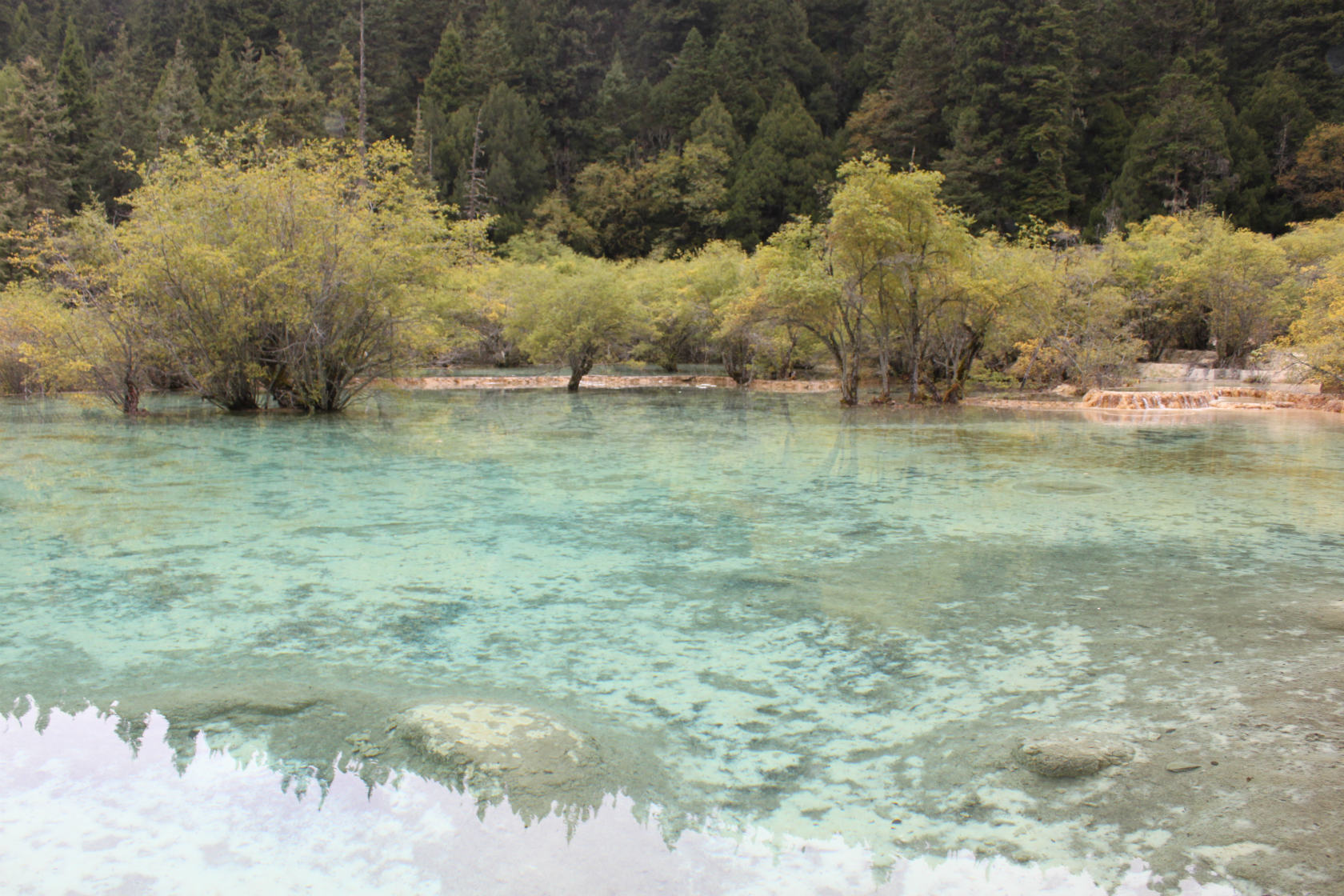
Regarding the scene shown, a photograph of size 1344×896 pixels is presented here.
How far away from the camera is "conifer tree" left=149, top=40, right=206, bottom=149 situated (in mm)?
57031

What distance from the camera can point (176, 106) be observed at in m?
61.6

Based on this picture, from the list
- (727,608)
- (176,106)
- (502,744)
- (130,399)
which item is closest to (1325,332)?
(727,608)

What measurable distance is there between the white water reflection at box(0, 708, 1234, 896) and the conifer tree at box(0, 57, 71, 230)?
54.3 m

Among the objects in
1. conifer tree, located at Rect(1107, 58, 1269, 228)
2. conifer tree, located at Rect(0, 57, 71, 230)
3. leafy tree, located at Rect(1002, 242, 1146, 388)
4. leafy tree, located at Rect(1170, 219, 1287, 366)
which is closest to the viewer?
leafy tree, located at Rect(1002, 242, 1146, 388)

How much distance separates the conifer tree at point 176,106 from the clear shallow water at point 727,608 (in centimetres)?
5003

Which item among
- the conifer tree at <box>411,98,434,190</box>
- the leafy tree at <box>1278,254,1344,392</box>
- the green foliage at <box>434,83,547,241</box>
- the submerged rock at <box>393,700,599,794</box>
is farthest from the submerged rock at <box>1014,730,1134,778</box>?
the conifer tree at <box>411,98,434,190</box>

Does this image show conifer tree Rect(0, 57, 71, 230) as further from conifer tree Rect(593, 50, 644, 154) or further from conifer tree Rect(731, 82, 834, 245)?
conifer tree Rect(731, 82, 834, 245)

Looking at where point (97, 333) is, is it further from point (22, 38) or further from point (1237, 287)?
point (22, 38)

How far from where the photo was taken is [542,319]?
32219 mm

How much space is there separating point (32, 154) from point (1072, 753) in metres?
62.4

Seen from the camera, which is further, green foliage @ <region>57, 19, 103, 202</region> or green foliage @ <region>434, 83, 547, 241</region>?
green foliage @ <region>434, 83, 547, 241</region>

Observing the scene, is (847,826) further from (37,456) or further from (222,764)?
(37,456)

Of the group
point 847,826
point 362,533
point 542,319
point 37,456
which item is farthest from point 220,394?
Result: point 847,826

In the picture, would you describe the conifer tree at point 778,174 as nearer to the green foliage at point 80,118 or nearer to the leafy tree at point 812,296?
the leafy tree at point 812,296
